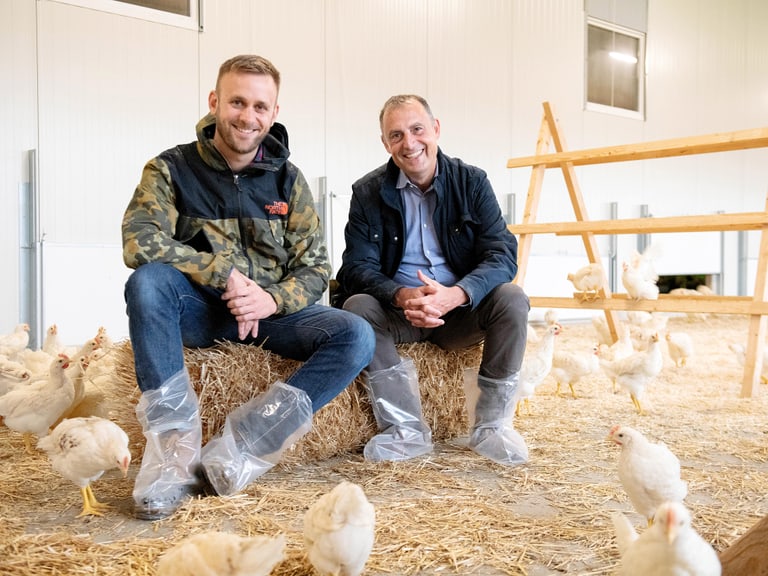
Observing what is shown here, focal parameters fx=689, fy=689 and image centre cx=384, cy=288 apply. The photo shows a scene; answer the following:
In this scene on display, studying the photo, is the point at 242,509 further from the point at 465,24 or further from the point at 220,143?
the point at 465,24

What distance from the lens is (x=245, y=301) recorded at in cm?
230

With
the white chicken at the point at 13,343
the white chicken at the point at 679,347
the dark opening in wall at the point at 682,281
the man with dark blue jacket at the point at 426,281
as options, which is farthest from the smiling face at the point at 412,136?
the dark opening in wall at the point at 682,281

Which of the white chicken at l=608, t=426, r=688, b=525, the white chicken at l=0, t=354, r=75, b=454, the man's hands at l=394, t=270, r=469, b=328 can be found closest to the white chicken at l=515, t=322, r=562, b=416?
the man's hands at l=394, t=270, r=469, b=328

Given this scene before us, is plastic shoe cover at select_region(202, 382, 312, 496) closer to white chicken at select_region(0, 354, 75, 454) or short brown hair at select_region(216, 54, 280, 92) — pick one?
white chicken at select_region(0, 354, 75, 454)

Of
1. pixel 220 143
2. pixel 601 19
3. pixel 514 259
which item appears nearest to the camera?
pixel 220 143

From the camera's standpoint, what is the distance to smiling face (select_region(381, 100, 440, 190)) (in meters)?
2.87

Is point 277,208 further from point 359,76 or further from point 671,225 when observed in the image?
point 359,76

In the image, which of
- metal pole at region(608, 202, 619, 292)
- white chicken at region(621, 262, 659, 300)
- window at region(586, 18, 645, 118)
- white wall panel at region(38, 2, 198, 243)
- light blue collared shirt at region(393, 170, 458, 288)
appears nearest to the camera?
light blue collared shirt at region(393, 170, 458, 288)

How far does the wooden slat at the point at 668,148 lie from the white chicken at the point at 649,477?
2.65 meters

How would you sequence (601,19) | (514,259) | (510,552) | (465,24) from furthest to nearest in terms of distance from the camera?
(601,19)
(465,24)
(514,259)
(510,552)

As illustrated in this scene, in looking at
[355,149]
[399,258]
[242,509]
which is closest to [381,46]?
[355,149]

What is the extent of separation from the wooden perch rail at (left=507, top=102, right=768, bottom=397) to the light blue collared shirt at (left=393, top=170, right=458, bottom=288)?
5.47ft

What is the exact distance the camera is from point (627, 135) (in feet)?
31.7

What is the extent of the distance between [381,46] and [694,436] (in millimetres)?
5396
